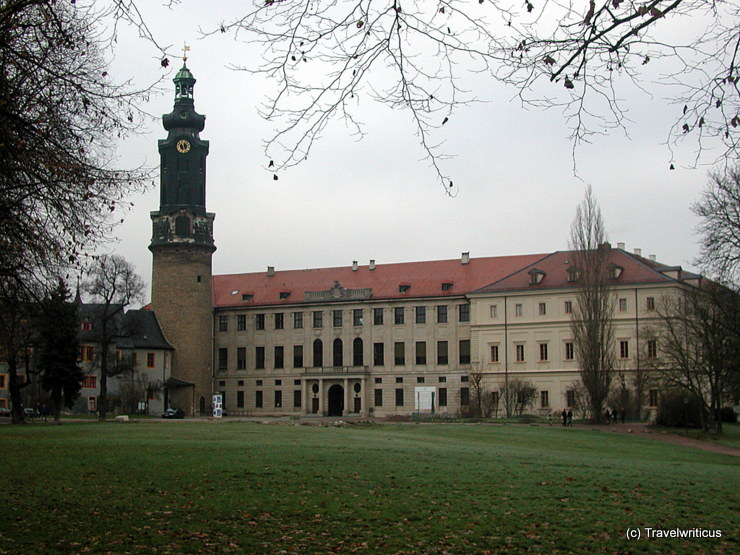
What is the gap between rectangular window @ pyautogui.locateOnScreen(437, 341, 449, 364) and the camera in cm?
8425

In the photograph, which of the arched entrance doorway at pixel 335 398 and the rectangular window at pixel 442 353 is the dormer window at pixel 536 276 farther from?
the arched entrance doorway at pixel 335 398

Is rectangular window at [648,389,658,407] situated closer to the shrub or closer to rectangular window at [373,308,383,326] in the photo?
the shrub

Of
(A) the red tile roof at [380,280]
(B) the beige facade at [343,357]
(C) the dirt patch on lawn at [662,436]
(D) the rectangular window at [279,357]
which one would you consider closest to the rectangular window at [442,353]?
(B) the beige facade at [343,357]

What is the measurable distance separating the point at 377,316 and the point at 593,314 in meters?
30.0

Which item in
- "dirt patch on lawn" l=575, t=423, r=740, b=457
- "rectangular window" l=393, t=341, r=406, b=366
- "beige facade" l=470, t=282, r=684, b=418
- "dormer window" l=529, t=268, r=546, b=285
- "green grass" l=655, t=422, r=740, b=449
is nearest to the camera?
"dirt patch on lawn" l=575, t=423, r=740, b=457

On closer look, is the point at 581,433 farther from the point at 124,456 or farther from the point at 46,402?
the point at 46,402

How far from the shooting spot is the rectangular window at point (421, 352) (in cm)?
8525

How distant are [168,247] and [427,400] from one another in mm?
26277

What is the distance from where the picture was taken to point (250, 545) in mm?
13195

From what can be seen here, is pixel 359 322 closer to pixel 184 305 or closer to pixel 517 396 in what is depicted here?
pixel 184 305


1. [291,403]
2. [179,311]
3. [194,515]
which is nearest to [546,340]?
[291,403]

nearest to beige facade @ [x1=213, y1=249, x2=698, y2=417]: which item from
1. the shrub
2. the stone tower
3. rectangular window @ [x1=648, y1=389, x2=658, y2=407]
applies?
rectangular window @ [x1=648, y1=389, x2=658, y2=407]

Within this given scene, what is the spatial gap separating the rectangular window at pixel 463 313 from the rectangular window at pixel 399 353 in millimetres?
5848

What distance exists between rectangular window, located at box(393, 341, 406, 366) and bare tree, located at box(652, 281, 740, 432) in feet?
96.3
